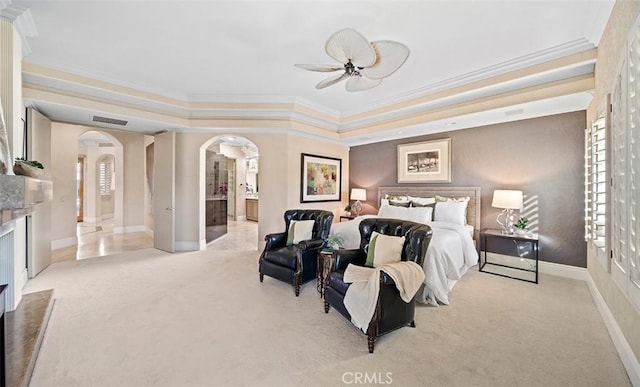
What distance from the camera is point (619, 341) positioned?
7.04 feet

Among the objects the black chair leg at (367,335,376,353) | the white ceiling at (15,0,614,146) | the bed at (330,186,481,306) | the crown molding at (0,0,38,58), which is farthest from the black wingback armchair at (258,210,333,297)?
the crown molding at (0,0,38,58)

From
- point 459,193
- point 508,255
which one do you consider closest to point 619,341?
point 508,255

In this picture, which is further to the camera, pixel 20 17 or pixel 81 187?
pixel 81 187

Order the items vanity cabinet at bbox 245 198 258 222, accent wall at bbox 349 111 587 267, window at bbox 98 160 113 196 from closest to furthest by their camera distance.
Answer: accent wall at bbox 349 111 587 267 → window at bbox 98 160 113 196 → vanity cabinet at bbox 245 198 258 222

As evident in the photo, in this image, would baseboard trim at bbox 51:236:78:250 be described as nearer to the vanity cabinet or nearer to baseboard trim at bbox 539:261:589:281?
the vanity cabinet

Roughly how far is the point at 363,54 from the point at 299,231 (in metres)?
2.41

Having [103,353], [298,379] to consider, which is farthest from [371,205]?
[103,353]

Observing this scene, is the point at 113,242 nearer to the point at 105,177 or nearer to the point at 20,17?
the point at 105,177

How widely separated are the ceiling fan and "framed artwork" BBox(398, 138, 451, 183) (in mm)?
2840

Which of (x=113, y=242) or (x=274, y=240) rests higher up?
(x=274, y=240)

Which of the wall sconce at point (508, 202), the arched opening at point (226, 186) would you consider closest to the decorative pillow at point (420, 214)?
the wall sconce at point (508, 202)

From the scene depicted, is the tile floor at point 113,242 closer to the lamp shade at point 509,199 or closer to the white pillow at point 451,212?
the white pillow at point 451,212

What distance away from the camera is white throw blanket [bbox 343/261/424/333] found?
87.1 inches

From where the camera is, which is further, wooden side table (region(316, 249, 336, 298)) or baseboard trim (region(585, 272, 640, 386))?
wooden side table (region(316, 249, 336, 298))
